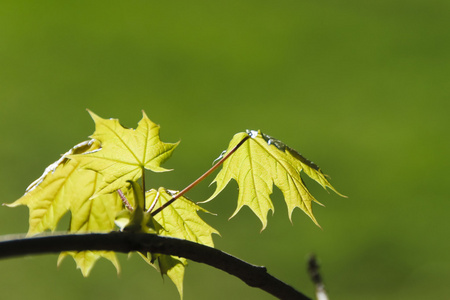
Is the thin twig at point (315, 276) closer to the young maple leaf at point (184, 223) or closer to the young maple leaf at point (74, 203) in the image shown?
the young maple leaf at point (184, 223)

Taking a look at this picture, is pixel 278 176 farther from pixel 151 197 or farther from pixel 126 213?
pixel 126 213

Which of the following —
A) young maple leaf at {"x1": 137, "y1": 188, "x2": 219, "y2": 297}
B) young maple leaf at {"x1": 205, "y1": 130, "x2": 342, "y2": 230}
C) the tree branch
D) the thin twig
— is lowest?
the tree branch

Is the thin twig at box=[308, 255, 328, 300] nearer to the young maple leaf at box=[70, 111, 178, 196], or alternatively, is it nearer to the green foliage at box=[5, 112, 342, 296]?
the green foliage at box=[5, 112, 342, 296]

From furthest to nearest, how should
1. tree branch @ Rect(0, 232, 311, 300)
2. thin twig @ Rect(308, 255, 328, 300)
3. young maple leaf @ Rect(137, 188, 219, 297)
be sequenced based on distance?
young maple leaf @ Rect(137, 188, 219, 297), thin twig @ Rect(308, 255, 328, 300), tree branch @ Rect(0, 232, 311, 300)

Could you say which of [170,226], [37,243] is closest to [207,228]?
[170,226]

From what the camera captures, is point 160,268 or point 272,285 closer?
A: point 272,285

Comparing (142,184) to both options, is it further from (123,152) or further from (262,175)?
(262,175)

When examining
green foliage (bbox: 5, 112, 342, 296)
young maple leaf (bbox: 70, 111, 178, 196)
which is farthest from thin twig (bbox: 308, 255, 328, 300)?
young maple leaf (bbox: 70, 111, 178, 196)

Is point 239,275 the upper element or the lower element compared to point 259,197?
lower

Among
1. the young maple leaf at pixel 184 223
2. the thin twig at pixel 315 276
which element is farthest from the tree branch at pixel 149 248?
the young maple leaf at pixel 184 223
